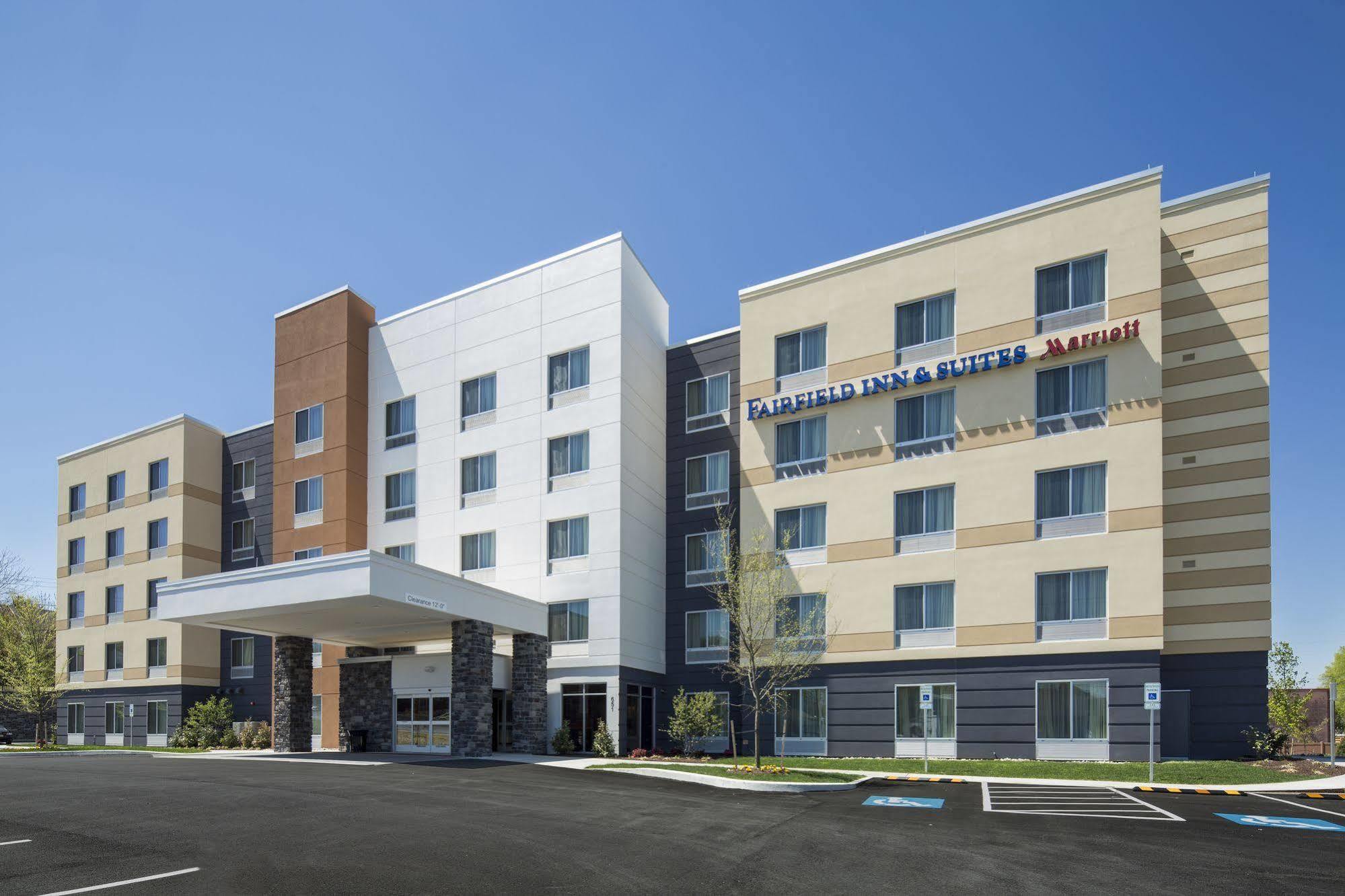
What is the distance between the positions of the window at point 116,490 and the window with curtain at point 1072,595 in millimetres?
Result: 45550

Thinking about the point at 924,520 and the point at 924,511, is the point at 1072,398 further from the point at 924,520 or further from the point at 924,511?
the point at 924,520

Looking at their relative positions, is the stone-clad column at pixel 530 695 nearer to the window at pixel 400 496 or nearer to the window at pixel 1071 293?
the window at pixel 400 496

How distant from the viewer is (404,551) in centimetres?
3641

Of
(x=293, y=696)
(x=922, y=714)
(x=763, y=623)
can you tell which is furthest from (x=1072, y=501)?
(x=293, y=696)

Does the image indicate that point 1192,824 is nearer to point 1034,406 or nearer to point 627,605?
point 1034,406

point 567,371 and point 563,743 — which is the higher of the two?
point 567,371

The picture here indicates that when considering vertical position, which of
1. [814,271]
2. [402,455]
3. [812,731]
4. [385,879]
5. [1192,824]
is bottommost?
[812,731]

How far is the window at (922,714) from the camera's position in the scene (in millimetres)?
28625

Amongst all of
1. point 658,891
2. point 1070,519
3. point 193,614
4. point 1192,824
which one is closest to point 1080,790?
point 1192,824

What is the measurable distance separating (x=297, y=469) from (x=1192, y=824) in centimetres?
3462

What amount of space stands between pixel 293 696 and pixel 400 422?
38.0 ft

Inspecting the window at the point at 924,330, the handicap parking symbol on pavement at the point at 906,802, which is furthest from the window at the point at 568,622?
the handicap parking symbol on pavement at the point at 906,802

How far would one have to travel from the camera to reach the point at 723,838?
13.4 metres

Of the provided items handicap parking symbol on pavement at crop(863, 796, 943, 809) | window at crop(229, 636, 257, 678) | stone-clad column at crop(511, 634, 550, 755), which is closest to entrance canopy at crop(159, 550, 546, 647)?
stone-clad column at crop(511, 634, 550, 755)
